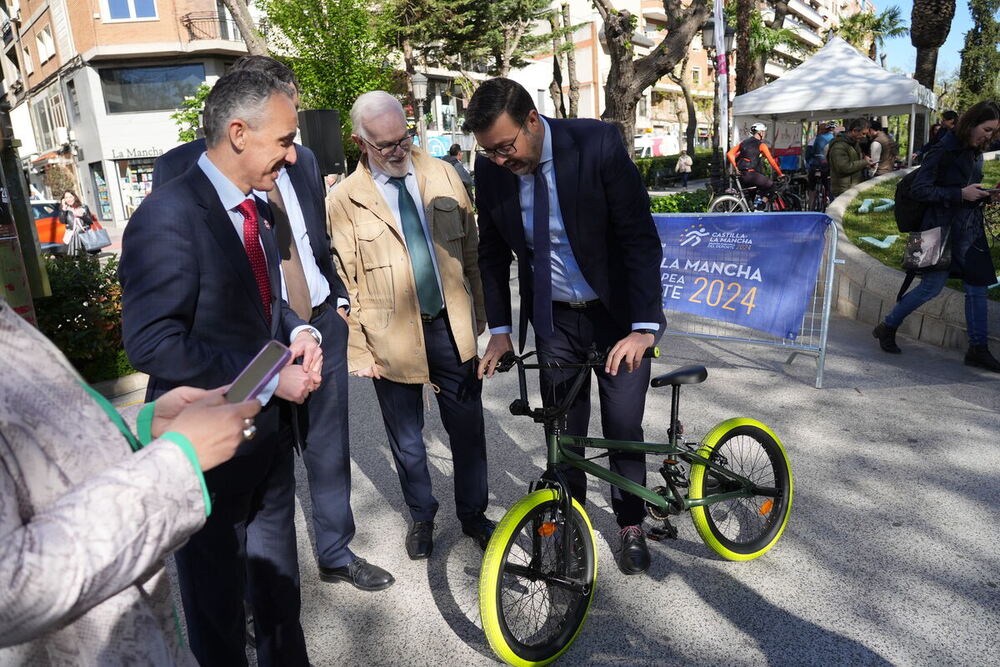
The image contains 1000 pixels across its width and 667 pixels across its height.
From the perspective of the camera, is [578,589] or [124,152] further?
[124,152]

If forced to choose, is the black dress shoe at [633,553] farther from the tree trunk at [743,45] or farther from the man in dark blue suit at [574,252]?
the tree trunk at [743,45]

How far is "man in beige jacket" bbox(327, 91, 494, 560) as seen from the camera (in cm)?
303

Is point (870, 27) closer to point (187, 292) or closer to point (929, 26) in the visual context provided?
point (929, 26)

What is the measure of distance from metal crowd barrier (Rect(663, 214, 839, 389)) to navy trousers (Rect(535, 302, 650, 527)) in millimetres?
2777

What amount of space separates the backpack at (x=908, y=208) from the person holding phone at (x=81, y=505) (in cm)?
581

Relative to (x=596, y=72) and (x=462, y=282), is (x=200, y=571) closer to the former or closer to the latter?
(x=462, y=282)

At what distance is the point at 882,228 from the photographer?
905cm

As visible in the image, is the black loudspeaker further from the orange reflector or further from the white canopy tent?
the white canopy tent

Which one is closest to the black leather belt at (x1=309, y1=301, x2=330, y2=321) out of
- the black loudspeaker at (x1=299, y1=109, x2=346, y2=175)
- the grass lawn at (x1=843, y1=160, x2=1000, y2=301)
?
the grass lawn at (x1=843, y1=160, x2=1000, y2=301)

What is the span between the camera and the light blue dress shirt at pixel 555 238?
8.77 ft

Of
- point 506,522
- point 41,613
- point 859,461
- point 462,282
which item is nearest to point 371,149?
point 462,282

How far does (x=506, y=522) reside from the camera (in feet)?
7.88

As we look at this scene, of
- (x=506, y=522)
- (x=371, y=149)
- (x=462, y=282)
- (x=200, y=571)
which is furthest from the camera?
(x=462, y=282)

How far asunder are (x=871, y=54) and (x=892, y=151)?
36.5 metres
